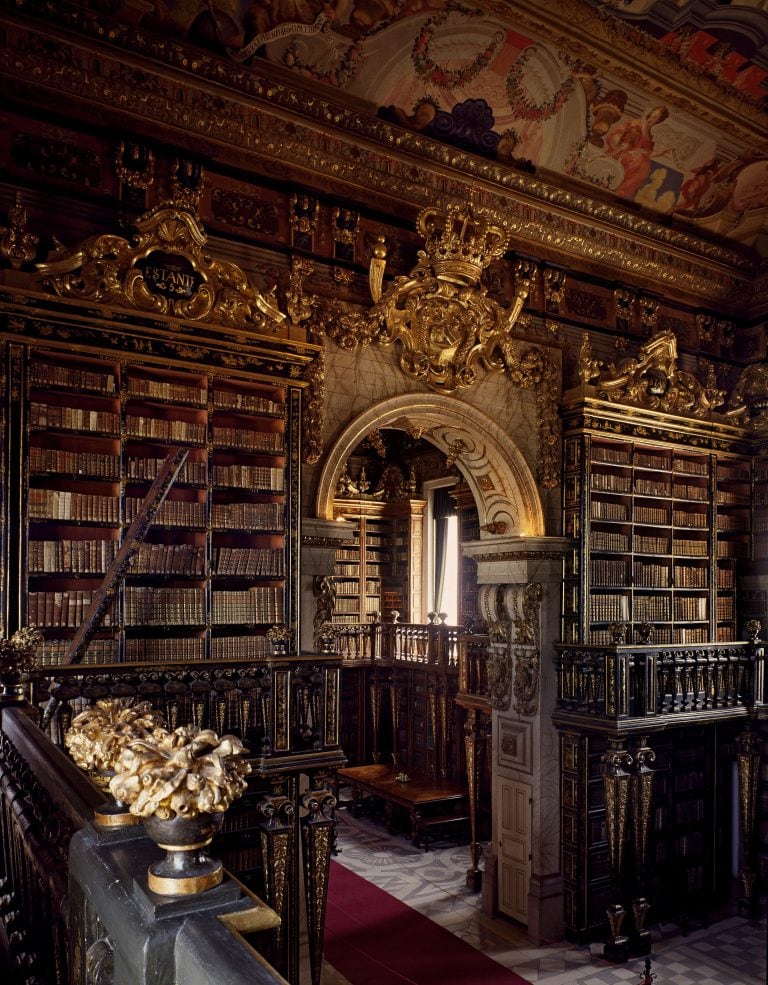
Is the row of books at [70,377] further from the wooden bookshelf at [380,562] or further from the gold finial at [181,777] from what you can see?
the wooden bookshelf at [380,562]

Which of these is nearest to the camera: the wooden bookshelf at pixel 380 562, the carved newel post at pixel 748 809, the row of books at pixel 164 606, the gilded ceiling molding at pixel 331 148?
the row of books at pixel 164 606

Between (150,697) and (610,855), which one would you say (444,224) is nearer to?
(150,697)

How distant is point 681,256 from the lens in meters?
8.17

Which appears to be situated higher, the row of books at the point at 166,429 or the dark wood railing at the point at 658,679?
the row of books at the point at 166,429

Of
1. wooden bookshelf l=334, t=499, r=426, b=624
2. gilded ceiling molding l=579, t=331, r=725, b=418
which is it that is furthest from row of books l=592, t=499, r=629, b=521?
wooden bookshelf l=334, t=499, r=426, b=624

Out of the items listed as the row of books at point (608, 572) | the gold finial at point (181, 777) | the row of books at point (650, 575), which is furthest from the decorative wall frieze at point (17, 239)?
the row of books at point (650, 575)

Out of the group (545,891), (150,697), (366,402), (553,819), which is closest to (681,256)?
(366,402)

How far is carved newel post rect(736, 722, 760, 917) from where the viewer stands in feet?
24.1

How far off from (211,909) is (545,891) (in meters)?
6.30

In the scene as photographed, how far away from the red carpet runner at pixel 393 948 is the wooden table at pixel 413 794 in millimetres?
1308

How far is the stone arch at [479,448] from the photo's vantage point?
6277mm

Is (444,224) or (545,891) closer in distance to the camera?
(444,224)

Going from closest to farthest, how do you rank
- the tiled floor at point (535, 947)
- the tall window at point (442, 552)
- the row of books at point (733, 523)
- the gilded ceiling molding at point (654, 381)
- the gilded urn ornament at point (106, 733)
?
the gilded urn ornament at point (106, 733) < the tiled floor at point (535, 947) < the gilded ceiling molding at point (654, 381) < the row of books at point (733, 523) < the tall window at point (442, 552)

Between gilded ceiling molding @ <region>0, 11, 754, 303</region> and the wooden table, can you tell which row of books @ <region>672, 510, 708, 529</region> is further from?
the wooden table
